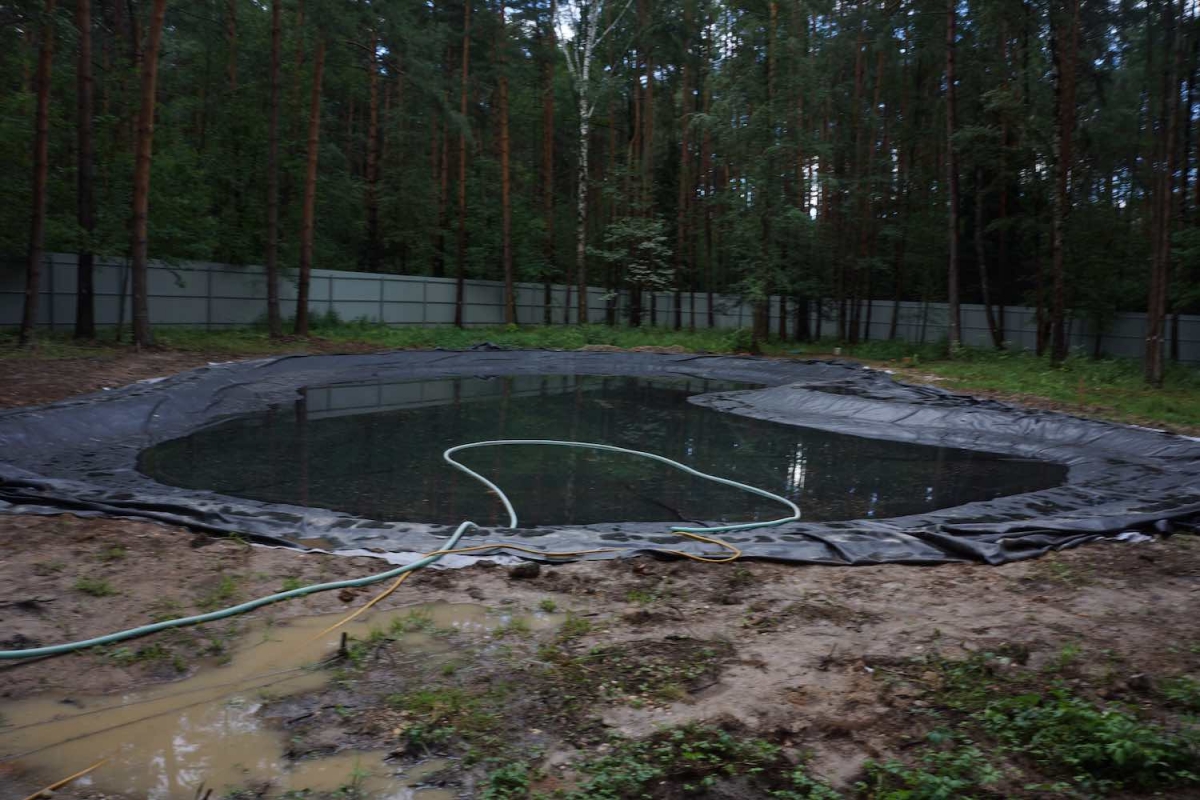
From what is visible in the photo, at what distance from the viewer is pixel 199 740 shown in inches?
98.3

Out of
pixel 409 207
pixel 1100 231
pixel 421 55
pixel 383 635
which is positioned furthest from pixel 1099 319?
pixel 383 635

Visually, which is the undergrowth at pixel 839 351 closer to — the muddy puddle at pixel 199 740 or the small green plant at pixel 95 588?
the small green plant at pixel 95 588

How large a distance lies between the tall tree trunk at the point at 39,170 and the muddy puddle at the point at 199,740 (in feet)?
32.5

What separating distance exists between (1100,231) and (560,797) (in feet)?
59.0

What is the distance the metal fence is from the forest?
0.55 metres

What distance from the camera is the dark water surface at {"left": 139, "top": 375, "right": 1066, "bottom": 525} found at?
18.6ft

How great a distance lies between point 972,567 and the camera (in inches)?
170

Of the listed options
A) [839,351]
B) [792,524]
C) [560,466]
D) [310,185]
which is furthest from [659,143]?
[792,524]

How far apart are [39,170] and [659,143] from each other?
56.9 ft

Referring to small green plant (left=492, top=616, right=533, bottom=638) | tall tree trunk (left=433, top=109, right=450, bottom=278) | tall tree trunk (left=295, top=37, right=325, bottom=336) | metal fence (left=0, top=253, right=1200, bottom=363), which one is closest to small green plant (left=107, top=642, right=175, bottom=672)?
small green plant (left=492, top=616, right=533, bottom=638)

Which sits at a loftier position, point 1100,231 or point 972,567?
point 1100,231

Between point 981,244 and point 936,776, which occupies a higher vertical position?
point 981,244

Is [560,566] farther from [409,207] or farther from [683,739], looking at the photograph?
[409,207]

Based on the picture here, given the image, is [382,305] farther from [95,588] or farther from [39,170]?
[95,588]
